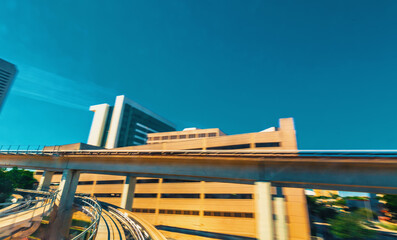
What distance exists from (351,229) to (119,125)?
3242 inches

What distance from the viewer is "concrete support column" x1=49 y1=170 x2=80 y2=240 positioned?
824 inches

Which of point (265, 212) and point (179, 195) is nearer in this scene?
point (265, 212)

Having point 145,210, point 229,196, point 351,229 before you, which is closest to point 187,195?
point 229,196

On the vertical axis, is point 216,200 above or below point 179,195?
below

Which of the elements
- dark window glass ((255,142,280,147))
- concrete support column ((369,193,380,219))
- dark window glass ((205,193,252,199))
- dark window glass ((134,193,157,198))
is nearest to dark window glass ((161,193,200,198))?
dark window glass ((134,193,157,198))

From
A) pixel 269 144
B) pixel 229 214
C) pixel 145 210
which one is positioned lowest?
pixel 145 210

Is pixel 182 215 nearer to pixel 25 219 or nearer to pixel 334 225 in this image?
pixel 25 219

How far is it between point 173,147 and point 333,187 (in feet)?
113

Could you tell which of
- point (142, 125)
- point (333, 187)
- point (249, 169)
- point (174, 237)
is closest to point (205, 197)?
point (174, 237)

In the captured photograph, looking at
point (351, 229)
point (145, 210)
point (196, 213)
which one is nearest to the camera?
point (351, 229)

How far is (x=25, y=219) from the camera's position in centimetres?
1412

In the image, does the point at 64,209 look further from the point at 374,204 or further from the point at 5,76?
the point at 5,76

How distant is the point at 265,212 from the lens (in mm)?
16906

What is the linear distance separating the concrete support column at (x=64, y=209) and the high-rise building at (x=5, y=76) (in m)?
216
